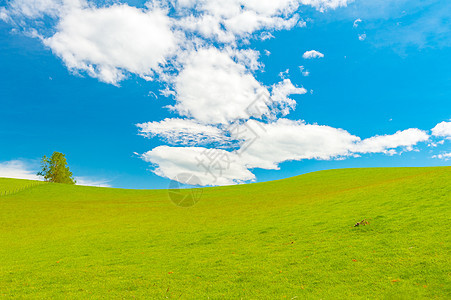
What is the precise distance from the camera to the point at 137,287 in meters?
12.3

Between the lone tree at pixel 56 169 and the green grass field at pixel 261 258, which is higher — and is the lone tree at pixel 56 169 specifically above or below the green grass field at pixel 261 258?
above

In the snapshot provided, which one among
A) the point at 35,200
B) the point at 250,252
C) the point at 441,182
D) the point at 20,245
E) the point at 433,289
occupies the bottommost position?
the point at 433,289

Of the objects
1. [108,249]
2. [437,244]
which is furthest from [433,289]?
[108,249]

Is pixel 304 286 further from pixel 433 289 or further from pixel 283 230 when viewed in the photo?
pixel 283 230

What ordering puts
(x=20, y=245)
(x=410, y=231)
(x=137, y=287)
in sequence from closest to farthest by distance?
(x=137, y=287), (x=410, y=231), (x=20, y=245)

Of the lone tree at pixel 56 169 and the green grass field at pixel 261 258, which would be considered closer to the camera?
the green grass field at pixel 261 258

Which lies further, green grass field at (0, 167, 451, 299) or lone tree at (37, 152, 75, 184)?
lone tree at (37, 152, 75, 184)

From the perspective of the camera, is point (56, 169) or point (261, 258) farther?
point (56, 169)

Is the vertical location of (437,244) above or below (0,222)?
below

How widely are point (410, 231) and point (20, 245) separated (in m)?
33.4

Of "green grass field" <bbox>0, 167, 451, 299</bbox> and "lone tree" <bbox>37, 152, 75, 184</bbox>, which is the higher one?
"lone tree" <bbox>37, 152, 75, 184</bbox>

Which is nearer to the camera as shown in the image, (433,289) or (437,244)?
(433,289)

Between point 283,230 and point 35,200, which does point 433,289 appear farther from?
point 35,200

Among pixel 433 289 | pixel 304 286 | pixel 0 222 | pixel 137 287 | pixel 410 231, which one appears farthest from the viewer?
pixel 0 222
